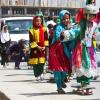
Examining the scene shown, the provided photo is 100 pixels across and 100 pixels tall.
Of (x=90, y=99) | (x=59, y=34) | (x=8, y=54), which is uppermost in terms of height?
(x=59, y=34)

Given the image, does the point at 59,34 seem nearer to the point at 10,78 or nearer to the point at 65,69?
the point at 65,69

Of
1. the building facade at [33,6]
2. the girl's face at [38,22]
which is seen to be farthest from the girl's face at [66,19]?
the building facade at [33,6]

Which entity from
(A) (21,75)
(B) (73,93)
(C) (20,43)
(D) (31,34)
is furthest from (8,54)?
(B) (73,93)

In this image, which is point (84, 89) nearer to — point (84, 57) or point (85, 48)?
point (84, 57)

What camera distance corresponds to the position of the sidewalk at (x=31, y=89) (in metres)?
12.1

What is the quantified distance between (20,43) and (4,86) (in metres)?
8.03

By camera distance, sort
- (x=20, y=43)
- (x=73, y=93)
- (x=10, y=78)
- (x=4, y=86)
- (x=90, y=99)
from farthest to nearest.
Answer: (x=20, y=43) → (x=10, y=78) → (x=4, y=86) → (x=73, y=93) → (x=90, y=99)

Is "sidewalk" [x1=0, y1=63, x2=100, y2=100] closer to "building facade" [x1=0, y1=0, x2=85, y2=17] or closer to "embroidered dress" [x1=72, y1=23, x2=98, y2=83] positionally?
"embroidered dress" [x1=72, y1=23, x2=98, y2=83]

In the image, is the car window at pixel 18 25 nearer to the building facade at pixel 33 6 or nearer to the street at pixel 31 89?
the street at pixel 31 89

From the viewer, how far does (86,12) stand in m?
11.9

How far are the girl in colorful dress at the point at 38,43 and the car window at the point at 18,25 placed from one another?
1166 cm

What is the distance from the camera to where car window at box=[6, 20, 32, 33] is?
2748cm

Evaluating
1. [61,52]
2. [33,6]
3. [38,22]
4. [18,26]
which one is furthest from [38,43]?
[33,6]

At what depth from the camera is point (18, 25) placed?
27734 mm
